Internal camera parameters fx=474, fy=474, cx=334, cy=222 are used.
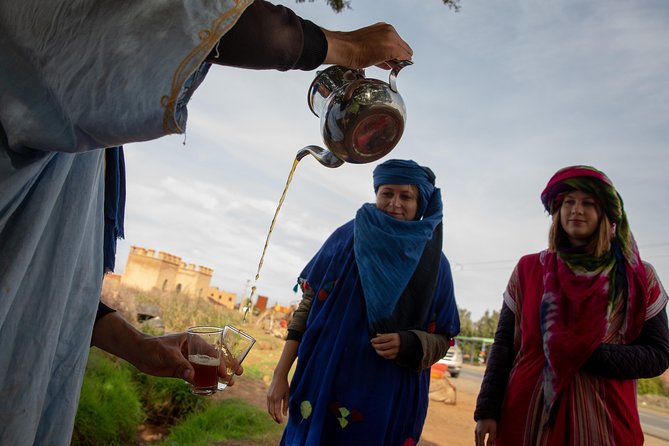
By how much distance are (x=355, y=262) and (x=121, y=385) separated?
2939 mm

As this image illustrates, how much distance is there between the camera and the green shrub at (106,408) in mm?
3711

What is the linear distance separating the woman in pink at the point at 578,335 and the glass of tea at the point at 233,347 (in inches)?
59.5

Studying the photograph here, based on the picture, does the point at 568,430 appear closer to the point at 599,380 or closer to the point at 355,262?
the point at 599,380

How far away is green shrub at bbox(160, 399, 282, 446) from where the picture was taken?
414 centimetres

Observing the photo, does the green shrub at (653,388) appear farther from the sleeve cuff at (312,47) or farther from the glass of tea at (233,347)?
the sleeve cuff at (312,47)

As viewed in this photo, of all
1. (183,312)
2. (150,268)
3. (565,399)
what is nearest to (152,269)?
(150,268)

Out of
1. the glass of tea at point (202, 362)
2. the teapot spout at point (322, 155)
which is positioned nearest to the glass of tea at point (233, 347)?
the glass of tea at point (202, 362)

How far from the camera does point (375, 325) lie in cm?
249

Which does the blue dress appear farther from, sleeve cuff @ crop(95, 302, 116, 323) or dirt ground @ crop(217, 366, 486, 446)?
dirt ground @ crop(217, 366, 486, 446)

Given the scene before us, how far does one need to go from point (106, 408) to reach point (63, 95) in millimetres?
3952

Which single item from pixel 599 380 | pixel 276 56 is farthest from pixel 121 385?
pixel 276 56

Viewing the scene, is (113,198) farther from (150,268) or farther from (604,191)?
(150,268)

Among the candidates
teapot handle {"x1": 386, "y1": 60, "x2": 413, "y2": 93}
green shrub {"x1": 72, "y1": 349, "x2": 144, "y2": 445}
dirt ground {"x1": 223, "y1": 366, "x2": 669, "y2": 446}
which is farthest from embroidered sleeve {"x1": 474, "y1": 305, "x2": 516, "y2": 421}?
green shrub {"x1": 72, "y1": 349, "x2": 144, "y2": 445}

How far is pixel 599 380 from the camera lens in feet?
7.34
